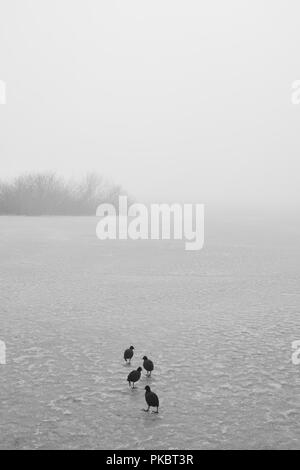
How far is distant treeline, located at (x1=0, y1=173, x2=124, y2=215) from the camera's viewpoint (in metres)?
55.6

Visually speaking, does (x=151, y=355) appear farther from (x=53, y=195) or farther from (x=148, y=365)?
(x=53, y=195)

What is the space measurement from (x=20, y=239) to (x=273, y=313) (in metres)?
17.5

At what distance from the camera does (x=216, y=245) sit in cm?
2331

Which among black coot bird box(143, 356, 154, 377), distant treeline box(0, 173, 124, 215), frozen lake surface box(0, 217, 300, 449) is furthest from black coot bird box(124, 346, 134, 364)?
distant treeline box(0, 173, 124, 215)

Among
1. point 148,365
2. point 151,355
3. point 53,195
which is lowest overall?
point 151,355

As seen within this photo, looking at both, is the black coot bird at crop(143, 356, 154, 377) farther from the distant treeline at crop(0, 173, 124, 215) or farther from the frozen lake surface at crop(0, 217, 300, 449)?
the distant treeline at crop(0, 173, 124, 215)

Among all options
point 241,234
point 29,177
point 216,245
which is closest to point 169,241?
→ point 216,245

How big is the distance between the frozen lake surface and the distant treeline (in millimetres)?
40922

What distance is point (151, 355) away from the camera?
721 cm

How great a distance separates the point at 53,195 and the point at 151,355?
52211 millimetres

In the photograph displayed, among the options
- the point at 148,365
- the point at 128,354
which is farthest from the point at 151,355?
the point at 148,365

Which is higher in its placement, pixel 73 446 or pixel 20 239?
pixel 20 239

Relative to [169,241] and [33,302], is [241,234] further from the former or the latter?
[33,302]
